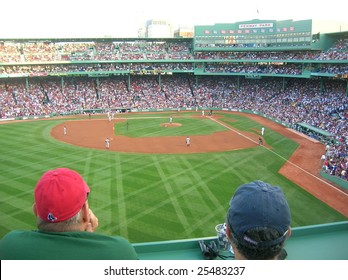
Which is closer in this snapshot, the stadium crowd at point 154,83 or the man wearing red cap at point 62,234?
the man wearing red cap at point 62,234

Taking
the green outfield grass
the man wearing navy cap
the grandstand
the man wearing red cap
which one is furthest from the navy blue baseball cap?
the grandstand

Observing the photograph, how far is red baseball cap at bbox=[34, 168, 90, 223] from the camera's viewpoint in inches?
106

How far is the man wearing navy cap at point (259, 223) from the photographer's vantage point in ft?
8.18

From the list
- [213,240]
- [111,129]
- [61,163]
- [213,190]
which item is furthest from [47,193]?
[111,129]

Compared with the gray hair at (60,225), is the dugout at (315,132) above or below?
below

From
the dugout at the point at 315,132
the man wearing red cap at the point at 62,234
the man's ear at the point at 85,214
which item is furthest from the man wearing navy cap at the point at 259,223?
the dugout at the point at 315,132

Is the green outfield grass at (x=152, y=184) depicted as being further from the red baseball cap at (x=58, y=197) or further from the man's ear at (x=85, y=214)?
the red baseball cap at (x=58, y=197)

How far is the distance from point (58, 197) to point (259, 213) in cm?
160

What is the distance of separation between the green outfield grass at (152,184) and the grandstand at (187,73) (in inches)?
717

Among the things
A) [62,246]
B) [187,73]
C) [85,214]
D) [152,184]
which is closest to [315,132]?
[152,184]

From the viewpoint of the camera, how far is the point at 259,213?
2.49 meters

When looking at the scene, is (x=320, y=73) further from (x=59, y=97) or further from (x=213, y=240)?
(x=213, y=240)

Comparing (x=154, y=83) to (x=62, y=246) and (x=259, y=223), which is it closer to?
(x=62, y=246)
